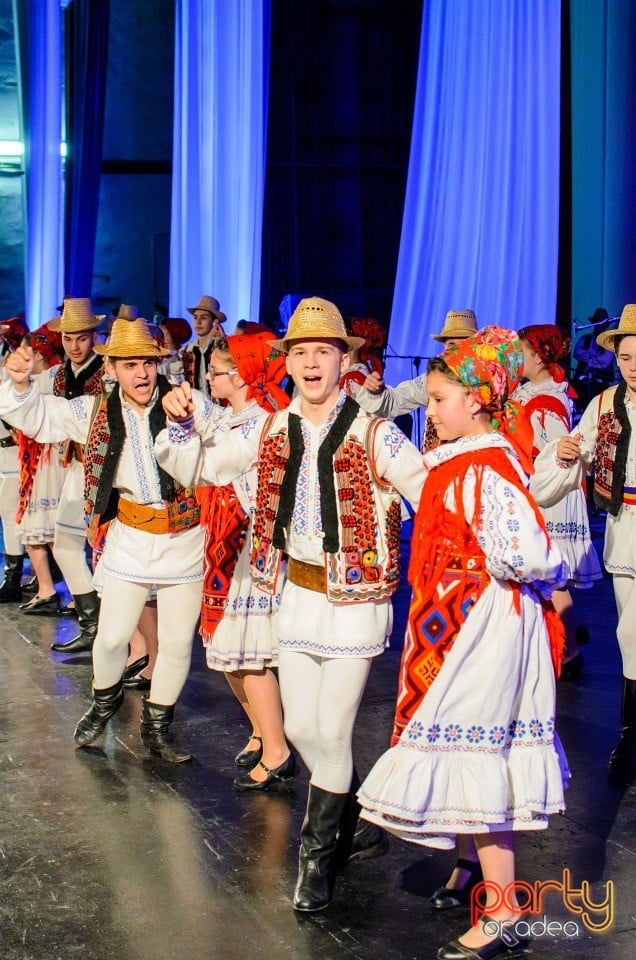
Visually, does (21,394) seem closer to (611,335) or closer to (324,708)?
(324,708)

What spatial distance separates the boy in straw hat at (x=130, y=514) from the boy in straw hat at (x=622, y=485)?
1.30 m

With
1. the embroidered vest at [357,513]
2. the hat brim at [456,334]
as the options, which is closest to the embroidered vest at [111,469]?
the embroidered vest at [357,513]

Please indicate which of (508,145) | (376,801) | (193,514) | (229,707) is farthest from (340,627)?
(508,145)

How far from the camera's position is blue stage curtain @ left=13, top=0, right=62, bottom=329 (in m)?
11.7

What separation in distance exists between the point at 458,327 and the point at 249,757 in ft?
9.37

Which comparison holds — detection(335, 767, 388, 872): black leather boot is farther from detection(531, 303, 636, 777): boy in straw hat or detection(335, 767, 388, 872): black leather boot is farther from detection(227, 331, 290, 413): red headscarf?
detection(227, 331, 290, 413): red headscarf

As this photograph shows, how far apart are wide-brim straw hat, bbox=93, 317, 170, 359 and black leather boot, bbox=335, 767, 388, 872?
1.52 metres

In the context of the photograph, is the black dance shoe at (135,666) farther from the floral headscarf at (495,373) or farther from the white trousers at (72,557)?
the floral headscarf at (495,373)

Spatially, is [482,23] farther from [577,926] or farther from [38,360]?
[577,926]

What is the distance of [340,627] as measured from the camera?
298cm

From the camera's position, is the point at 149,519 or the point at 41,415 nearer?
the point at 149,519

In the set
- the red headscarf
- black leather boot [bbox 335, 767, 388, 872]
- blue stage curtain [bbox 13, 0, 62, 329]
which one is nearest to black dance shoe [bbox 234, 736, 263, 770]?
black leather boot [bbox 335, 767, 388, 872]

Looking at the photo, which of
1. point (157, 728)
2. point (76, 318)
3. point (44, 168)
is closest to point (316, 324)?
point (157, 728)

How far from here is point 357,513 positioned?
2984 mm
